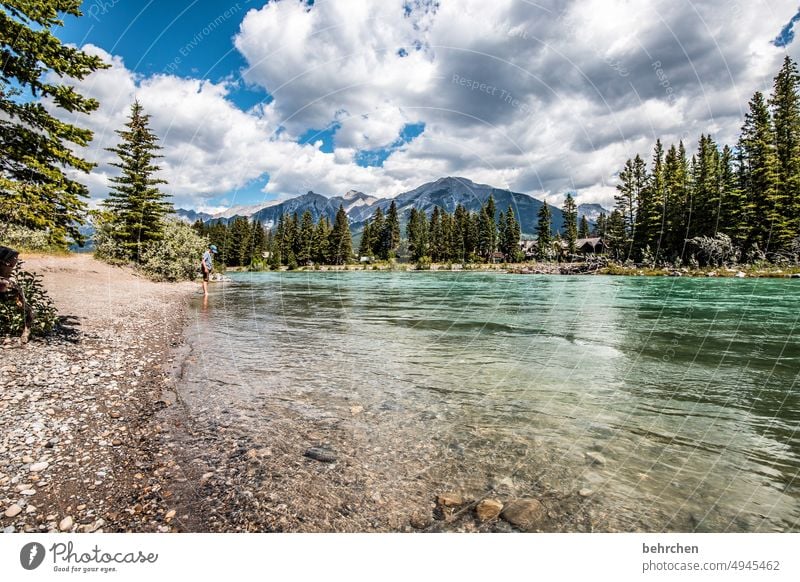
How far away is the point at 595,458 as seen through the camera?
510 cm

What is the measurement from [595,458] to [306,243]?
120m

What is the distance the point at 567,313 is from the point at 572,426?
14170 mm

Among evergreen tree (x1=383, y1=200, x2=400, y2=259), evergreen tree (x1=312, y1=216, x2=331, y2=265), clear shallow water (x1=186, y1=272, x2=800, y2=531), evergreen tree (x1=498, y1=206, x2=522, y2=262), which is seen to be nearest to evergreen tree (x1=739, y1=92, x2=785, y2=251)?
clear shallow water (x1=186, y1=272, x2=800, y2=531)

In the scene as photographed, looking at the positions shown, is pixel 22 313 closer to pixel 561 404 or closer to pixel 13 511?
pixel 13 511

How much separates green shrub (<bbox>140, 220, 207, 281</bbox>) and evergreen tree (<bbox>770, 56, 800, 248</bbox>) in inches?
2976

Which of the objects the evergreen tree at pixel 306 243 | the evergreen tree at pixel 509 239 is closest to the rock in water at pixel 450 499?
the evergreen tree at pixel 509 239

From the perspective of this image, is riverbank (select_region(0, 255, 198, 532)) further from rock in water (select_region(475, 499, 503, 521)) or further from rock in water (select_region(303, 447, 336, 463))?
rock in water (select_region(475, 499, 503, 521))

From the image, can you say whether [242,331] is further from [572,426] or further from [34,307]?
[572,426]

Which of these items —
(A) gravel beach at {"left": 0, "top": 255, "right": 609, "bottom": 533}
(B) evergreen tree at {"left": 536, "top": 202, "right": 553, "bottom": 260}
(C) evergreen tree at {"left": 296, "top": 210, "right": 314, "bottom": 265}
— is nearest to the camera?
A: (A) gravel beach at {"left": 0, "top": 255, "right": 609, "bottom": 533}

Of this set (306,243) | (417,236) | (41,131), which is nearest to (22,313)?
(41,131)

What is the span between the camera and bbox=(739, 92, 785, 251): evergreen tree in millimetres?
51531

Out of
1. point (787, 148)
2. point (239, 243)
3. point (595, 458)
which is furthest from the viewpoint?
point (239, 243)

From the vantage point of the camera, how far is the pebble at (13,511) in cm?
347

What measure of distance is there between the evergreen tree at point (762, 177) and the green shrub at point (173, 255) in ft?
242
